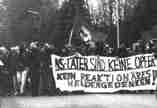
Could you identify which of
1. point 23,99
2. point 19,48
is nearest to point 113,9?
point 19,48

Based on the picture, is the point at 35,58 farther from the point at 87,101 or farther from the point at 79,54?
the point at 87,101

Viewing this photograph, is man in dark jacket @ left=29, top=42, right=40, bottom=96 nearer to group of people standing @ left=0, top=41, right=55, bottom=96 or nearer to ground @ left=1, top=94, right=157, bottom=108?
group of people standing @ left=0, top=41, right=55, bottom=96

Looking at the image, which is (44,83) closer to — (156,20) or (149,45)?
(149,45)

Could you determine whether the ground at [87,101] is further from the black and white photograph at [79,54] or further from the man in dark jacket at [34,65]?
the man in dark jacket at [34,65]

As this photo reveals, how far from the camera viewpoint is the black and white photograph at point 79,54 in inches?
243

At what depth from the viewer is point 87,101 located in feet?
20.5

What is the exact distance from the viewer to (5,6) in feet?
20.1

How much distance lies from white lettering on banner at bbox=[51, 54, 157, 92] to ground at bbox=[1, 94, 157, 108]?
19 cm

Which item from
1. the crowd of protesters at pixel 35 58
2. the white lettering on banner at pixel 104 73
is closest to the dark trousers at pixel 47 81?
the crowd of protesters at pixel 35 58

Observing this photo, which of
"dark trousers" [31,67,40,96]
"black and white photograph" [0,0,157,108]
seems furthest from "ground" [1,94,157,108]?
"dark trousers" [31,67,40,96]

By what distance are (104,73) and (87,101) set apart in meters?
0.77

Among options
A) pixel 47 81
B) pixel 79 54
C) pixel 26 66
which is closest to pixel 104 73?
pixel 79 54

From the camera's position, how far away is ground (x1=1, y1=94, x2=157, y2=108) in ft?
20.3

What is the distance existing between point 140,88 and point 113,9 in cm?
196
